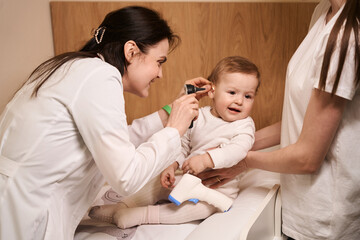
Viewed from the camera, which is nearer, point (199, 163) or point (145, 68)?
point (145, 68)

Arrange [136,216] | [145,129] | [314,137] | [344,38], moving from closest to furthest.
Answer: [344,38] < [314,137] < [136,216] < [145,129]

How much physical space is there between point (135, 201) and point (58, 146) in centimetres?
50

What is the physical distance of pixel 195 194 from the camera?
120cm

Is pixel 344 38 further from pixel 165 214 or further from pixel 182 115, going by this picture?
pixel 165 214

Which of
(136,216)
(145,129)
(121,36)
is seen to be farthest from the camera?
(145,129)

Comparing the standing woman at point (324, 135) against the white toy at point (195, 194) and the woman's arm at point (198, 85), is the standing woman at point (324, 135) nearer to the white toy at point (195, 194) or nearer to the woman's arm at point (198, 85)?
the white toy at point (195, 194)

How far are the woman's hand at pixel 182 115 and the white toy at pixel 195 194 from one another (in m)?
0.22

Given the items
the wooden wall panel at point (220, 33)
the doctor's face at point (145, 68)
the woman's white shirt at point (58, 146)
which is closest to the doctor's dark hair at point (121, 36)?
the doctor's face at point (145, 68)

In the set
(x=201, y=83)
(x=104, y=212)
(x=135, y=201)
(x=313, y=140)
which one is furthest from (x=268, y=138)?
(x=104, y=212)

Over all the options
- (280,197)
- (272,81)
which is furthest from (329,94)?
(272,81)

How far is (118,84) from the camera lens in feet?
3.11

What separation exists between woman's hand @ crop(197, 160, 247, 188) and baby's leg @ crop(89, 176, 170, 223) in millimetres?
168

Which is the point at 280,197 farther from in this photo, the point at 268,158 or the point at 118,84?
the point at 118,84

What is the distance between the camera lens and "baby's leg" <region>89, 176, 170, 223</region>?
4.04ft
